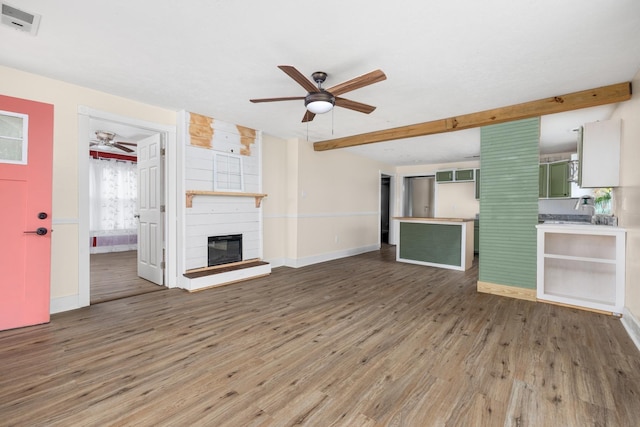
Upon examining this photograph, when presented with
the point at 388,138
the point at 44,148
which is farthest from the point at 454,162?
the point at 44,148

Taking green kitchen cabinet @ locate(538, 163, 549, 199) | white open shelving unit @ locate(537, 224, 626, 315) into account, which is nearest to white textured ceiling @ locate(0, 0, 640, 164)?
white open shelving unit @ locate(537, 224, 626, 315)

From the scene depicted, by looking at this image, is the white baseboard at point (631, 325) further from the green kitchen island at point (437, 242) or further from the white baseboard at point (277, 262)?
the white baseboard at point (277, 262)

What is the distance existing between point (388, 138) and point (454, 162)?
3.67m

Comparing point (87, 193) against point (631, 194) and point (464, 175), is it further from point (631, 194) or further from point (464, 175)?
point (464, 175)

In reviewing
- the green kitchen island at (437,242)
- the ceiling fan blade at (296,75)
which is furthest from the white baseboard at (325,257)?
the ceiling fan blade at (296,75)

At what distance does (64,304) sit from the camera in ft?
10.5

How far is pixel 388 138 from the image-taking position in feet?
16.1

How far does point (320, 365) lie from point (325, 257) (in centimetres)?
409

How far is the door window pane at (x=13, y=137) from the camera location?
8.79 feet

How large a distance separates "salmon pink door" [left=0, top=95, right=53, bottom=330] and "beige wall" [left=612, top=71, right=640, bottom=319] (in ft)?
18.4

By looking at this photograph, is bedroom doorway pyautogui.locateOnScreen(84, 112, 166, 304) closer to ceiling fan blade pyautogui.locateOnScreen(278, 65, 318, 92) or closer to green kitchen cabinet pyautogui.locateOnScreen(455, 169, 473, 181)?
ceiling fan blade pyautogui.locateOnScreen(278, 65, 318, 92)

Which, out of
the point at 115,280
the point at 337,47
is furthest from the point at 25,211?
the point at 337,47

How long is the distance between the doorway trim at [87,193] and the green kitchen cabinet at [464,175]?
6.43 m

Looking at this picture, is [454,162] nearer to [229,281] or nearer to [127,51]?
[229,281]
